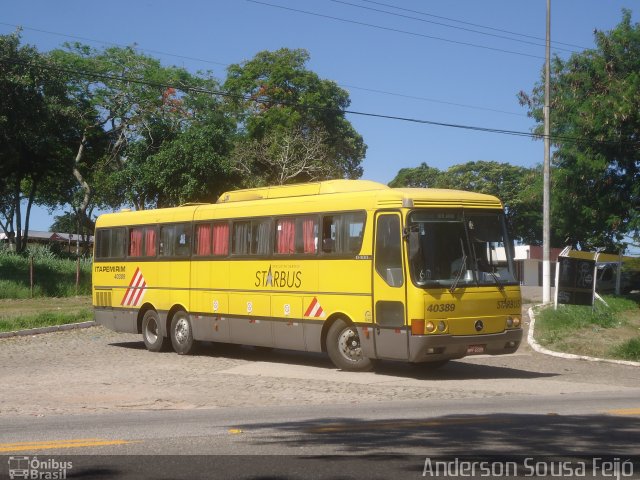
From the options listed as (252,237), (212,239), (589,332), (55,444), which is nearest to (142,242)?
(212,239)

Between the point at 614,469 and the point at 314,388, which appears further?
the point at 314,388

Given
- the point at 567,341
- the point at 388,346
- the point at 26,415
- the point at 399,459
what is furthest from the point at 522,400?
the point at 567,341

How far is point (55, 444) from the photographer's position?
29.5 feet

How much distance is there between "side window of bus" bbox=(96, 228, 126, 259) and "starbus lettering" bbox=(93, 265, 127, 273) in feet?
0.84

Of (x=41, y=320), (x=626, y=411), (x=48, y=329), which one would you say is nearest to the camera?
(x=626, y=411)

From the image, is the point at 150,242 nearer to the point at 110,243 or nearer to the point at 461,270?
the point at 110,243

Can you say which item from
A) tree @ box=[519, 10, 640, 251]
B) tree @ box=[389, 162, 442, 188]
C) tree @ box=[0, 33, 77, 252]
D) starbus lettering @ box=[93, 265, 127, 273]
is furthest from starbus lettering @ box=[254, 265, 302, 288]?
tree @ box=[389, 162, 442, 188]

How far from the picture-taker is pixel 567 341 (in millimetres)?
22375

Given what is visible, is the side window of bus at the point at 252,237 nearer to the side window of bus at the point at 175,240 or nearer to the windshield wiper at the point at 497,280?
the side window of bus at the point at 175,240

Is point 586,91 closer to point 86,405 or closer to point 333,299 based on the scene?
point 333,299

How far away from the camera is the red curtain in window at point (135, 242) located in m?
23.0

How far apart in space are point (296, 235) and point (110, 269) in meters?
A: 7.16

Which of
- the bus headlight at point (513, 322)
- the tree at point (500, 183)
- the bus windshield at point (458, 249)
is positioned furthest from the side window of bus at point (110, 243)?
the tree at point (500, 183)

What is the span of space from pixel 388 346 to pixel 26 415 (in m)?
6.41
